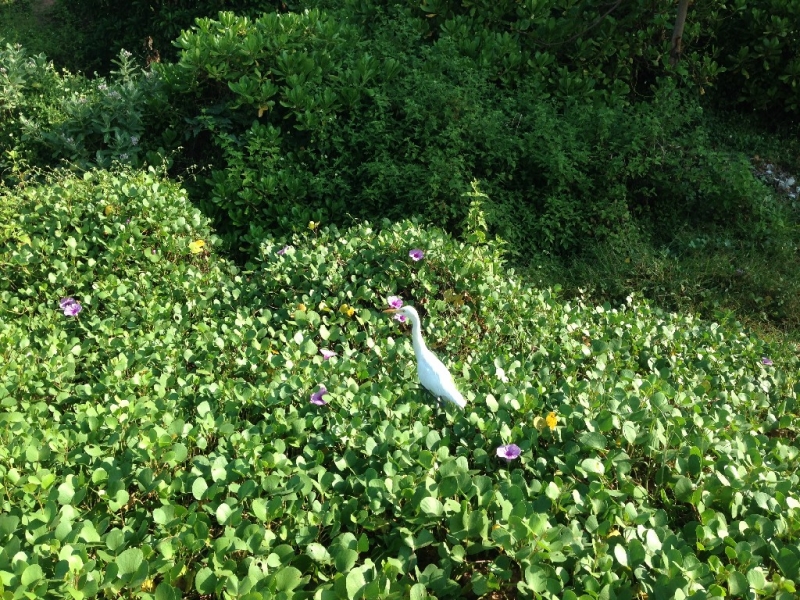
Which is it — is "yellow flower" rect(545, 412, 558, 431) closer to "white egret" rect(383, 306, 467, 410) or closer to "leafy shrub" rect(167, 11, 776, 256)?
"white egret" rect(383, 306, 467, 410)

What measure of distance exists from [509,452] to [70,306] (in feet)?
7.62

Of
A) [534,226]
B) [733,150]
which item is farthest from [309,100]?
[733,150]

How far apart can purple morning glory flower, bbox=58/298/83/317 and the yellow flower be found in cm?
232

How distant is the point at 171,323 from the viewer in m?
3.49

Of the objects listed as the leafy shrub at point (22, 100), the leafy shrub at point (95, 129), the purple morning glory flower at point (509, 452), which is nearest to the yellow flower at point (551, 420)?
the purple morning glory flower at point (509, 452)

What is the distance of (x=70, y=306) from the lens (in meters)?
3.54

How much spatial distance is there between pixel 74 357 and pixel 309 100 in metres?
2.66

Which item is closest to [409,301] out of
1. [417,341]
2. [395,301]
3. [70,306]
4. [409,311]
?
[395,301]

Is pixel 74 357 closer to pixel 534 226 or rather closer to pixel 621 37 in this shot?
pixel 534 226

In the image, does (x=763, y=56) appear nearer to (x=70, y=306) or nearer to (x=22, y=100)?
(x=70, y=306)

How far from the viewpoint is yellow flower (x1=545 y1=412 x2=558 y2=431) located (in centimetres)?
240

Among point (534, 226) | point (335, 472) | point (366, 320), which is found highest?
point (335, 472)

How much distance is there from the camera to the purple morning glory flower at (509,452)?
2.30 m

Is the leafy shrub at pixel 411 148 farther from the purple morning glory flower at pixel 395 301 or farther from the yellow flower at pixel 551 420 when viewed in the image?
the yellow flower at pixel 551 420
